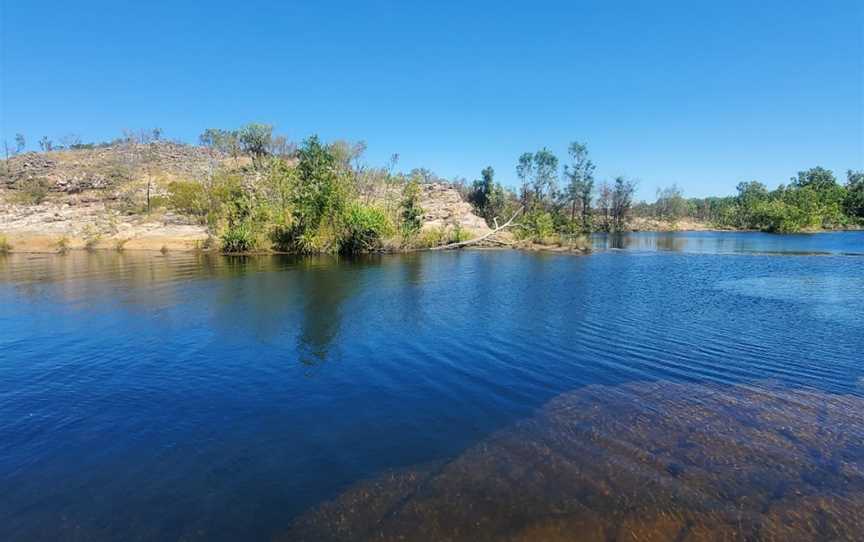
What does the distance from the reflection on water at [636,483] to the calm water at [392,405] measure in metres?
0.05

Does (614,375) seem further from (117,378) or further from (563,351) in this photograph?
(117,378)

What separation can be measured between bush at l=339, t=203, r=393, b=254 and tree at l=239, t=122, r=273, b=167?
3882 cm

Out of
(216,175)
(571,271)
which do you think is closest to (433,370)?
(571,271)

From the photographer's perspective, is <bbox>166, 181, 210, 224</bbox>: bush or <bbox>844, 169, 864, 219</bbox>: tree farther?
<bbox>844, 169, 864, 219</bbox>: tree

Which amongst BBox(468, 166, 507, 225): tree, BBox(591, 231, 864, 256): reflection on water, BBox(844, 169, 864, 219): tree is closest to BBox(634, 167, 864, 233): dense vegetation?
BBox(844, 169, 864, 219): tree

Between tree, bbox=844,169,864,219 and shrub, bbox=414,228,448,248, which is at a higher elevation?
tree, bbox=844,169,864,219

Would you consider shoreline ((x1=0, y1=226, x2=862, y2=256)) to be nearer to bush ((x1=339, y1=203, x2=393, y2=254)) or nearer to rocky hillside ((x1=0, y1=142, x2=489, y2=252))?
rocky hillside ((x1=0, y1=142, x2=489, y2=252))

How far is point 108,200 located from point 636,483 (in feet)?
272

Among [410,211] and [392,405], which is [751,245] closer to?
[410,211]

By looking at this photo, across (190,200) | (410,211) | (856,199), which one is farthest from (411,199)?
(856,199)

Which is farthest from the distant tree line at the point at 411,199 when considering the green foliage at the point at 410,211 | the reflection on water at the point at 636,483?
the reflection on water at the point at 636,483

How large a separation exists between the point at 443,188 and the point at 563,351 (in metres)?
78.7

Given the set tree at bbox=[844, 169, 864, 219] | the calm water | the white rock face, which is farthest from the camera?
tree at bbox=[844, 169, 864, 219]

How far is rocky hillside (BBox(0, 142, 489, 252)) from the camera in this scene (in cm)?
5375
